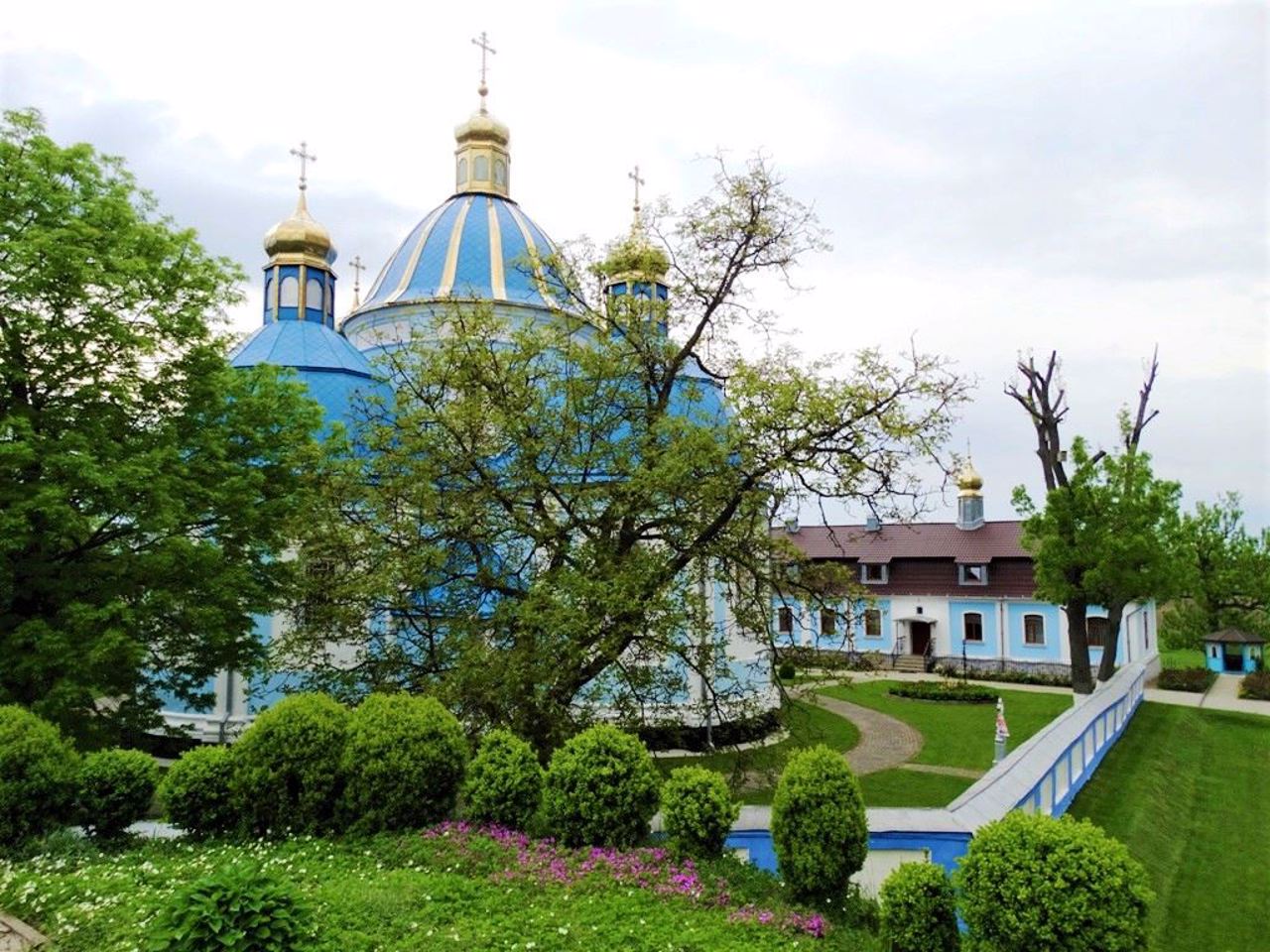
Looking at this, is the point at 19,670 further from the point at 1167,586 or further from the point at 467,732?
the point at 1167,586

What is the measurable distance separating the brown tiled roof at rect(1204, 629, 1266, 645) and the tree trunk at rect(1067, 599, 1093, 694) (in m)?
13.3

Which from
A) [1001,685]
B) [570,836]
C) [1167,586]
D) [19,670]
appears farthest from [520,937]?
[1001,685]

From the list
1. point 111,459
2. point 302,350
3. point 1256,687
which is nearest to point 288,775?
point 111,459

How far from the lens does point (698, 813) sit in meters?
7.09

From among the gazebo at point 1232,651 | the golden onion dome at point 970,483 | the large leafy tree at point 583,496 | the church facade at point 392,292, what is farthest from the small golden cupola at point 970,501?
the large leafy tree at point 583,496

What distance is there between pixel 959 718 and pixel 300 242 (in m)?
21.4

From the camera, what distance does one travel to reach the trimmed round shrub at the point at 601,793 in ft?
24.2

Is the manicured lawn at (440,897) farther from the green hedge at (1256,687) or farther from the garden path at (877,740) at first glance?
the green hedge at (1256,687)

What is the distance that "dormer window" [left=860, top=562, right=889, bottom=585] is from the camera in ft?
116

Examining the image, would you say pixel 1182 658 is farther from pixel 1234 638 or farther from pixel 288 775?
pixel 288 775

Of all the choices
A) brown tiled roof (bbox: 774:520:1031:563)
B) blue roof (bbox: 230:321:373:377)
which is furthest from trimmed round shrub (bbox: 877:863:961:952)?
brown tiled roof (bbox: 774:520:1031:563)

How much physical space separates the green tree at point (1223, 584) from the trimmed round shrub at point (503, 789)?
32091 mm

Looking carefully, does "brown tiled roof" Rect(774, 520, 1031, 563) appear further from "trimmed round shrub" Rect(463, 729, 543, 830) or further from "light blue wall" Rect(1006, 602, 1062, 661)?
"trimmed round shrub" Rect(463, 729, 543, 830)

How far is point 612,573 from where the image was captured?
32.5ft
